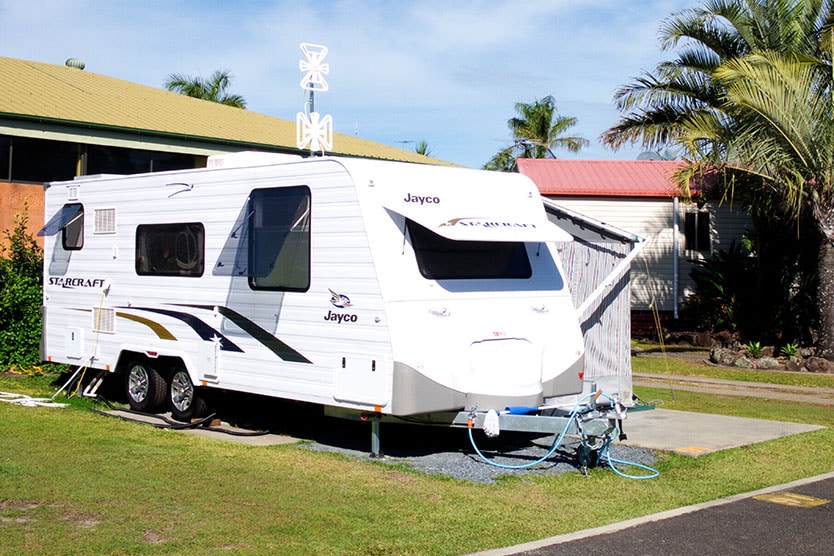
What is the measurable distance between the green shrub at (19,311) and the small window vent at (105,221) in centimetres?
372

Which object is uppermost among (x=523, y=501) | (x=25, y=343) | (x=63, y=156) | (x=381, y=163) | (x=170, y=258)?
(x=63, y=156)

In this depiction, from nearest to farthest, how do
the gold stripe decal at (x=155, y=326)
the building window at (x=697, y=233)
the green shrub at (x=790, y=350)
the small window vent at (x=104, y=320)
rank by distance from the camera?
the gold stripe decal at (x=155, y=326)
the small window vent at (x=104, y=320)
the green shrub at (x=790, y=350)
the building window at (x=697, y=233)

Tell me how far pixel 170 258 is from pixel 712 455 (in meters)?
6.08

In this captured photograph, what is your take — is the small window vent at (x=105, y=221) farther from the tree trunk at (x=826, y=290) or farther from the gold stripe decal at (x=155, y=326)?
the tree trunk at (x=826, y=290)

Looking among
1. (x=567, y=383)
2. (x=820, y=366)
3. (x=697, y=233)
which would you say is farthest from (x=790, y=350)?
(x=567, y=383)

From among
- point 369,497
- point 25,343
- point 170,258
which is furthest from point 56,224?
point 369,497

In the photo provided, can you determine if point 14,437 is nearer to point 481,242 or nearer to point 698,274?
point 481,242

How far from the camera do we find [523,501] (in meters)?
7.95

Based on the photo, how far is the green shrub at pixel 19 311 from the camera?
1516 cm

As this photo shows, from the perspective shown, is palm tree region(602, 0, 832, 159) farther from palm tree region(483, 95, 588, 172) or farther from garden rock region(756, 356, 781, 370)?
palm tree region(483, 95, 588, 172)

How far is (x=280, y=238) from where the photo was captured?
10047 millimetres

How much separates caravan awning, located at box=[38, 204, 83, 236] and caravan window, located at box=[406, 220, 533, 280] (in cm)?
518

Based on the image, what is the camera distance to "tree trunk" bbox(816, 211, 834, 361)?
18.5 metres

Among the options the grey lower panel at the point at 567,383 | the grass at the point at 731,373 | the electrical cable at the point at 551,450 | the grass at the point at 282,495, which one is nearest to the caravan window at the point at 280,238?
the grass at the point at 282,495
